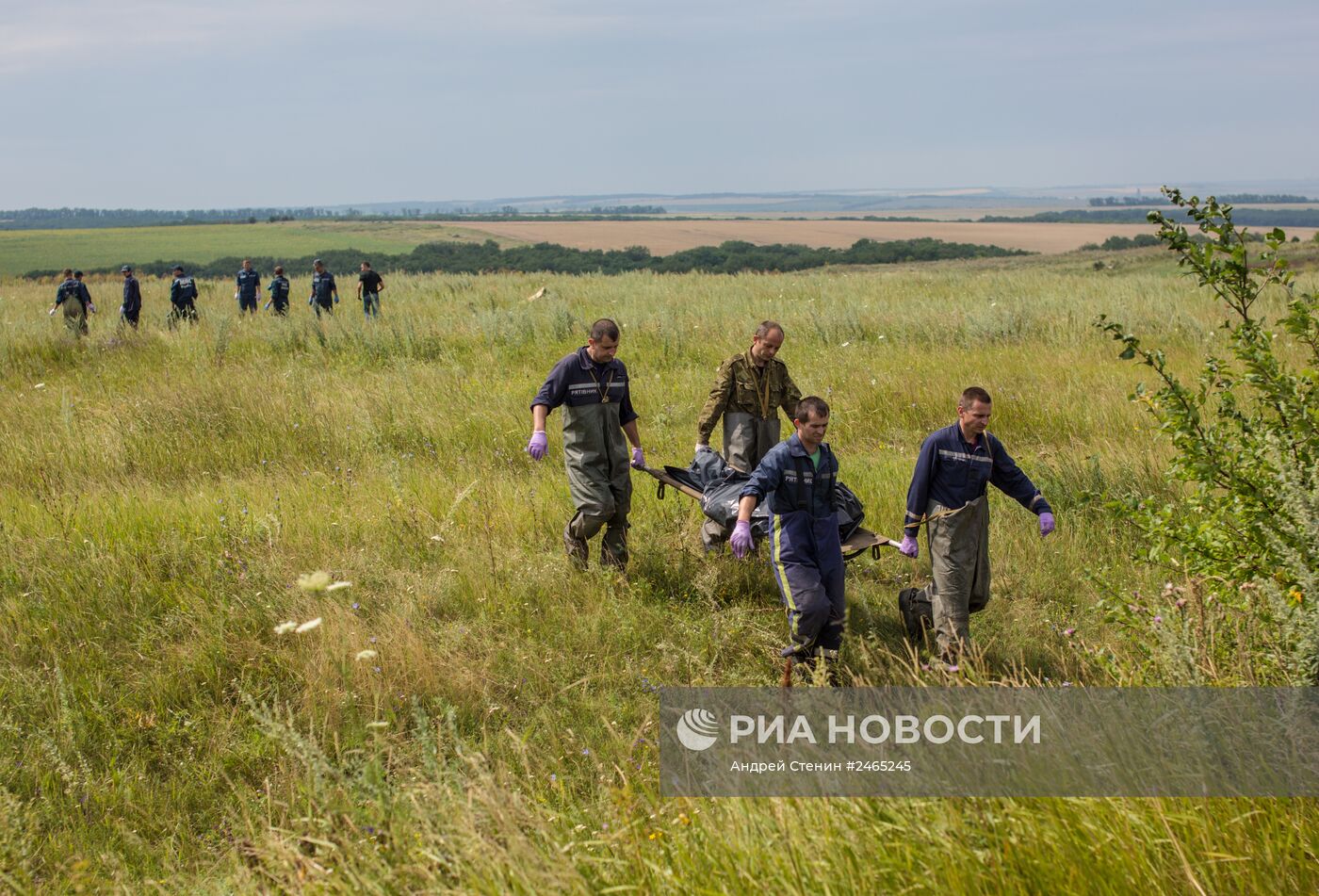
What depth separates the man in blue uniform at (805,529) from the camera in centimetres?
523

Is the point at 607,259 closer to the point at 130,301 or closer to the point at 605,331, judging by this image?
the point at 130,301

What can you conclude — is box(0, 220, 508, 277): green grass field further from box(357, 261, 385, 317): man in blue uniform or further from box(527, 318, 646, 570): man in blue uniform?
box(527, 318, 646, 570): man in blue uniform

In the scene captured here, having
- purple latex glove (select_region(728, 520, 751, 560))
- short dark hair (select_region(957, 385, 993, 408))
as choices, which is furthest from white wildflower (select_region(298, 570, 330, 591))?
short dark hair (select_region(957, 385, 993, 408))

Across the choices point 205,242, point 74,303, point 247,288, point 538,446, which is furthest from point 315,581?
point 205,242

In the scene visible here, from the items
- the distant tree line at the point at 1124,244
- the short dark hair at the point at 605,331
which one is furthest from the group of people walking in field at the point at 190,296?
the distant tree line at the point at 1124,244

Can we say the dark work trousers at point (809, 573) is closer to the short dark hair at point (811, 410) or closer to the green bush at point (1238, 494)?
the short dark hair at point (811, 410)

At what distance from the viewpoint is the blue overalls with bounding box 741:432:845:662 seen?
525 cm

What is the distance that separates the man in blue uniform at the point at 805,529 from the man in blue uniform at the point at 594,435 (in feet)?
5.16

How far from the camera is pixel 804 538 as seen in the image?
17.5 ft

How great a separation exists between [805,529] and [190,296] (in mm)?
17598

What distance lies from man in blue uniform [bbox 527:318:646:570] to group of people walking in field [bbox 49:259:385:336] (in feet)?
37.4

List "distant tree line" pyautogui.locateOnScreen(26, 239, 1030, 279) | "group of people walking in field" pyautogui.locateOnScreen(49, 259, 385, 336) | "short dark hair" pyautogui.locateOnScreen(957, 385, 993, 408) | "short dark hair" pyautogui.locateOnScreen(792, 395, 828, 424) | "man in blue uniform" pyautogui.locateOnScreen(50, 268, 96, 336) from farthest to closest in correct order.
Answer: "distant tree line" pyautogui.locateOnScreen(26, 239, 1030, 279) → "group of people walking in field" pyautogui.locateOnScreen(49, 259, 385, 336) → "man in blue uniform" pyautogui.locateOnScreen(50, 268, 96, 336) → "short dark hair" pyautogui.locateOnScreen(957, 385, 993, 408) → "short dark hair" pyautogui.locateOnScreen(792, 395, 828, 424)

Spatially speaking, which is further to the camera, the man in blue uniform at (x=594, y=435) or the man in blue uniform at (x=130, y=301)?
the man in blue uniform at (x=130, y=301)

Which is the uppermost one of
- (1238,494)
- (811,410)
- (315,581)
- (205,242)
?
(205,242)
